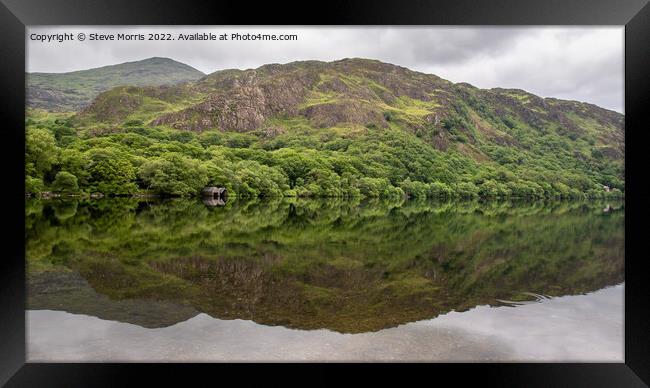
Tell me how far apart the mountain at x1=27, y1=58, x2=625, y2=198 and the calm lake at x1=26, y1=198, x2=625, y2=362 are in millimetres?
33069

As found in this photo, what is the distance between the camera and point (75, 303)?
316 inches

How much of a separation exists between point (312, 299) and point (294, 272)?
248 cm

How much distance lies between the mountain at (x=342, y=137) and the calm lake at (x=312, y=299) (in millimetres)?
33069

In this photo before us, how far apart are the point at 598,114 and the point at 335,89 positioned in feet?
336

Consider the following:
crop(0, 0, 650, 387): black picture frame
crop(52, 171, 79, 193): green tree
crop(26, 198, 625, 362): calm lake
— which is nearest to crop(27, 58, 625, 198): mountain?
crop(52, 171, 79, 193): green tree

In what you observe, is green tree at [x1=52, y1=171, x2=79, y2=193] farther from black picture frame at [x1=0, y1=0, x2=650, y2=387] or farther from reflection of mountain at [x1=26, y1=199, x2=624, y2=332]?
black picture frame at [x1=0, y1=0, x2=650, y2=387]

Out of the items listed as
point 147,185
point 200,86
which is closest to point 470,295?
point 147,185

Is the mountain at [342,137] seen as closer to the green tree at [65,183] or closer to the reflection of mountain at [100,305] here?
the green tree at [65,183]

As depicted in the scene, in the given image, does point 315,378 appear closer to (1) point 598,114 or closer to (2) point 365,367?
(2) point 365,367

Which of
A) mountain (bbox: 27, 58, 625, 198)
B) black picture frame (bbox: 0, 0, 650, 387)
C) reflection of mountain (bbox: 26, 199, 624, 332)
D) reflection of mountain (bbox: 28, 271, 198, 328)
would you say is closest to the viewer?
black picture frame (bbox: 0, 0, 650, 387)

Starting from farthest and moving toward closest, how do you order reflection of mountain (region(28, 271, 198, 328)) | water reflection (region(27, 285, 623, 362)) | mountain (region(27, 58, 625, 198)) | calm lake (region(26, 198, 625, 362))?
1. mountain (region(27, 58, 625, 198))
2. reflection of mountain (region(28, 271, 198, 328))
3. calm lake (region(26, 198, 625, 362))
4. water reflection (region(27, 285, 623, 362))

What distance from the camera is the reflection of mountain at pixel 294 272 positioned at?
798cm

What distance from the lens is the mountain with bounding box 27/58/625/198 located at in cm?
6184

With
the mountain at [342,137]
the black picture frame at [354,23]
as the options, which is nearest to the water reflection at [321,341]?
the black picture frame at [354,23]
